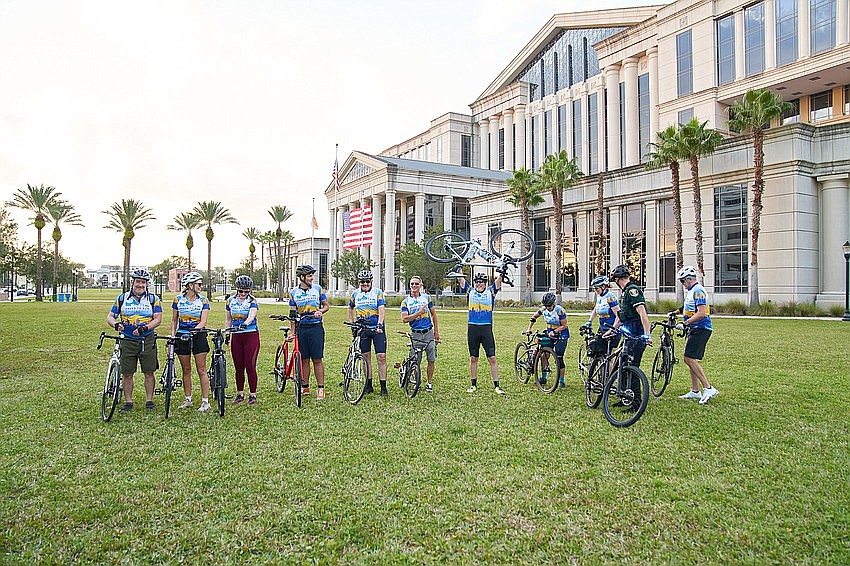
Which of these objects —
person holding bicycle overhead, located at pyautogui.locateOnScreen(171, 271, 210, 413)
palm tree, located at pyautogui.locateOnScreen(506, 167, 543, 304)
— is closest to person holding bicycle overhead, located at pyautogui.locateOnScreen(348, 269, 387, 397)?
person holding bicycle overhead, located at pyautogui.locateOnScreen(171, 271, 210, 413)

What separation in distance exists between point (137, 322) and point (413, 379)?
4.40 meters

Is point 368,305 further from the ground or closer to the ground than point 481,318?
further from the ground

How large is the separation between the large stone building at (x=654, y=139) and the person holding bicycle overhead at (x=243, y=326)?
106ft

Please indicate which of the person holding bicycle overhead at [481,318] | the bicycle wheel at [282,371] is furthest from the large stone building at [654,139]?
the bicycle wheel at [282,371]

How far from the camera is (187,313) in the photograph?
862 centimetres

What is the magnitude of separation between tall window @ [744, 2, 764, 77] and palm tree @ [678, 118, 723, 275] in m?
11.5

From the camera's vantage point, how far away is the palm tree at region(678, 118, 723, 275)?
3412cm

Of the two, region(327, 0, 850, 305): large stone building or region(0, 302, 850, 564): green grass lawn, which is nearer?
region(0, 302, 850, 564): green grass lawn

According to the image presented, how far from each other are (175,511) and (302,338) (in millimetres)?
4464

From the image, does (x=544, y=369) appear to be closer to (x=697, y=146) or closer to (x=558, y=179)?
(x=697, y=146)

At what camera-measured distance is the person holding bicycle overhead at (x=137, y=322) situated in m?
8.43

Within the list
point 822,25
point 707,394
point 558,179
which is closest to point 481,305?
point 707,394

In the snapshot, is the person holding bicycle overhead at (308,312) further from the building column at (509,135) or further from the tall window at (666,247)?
the building column at (509,135)

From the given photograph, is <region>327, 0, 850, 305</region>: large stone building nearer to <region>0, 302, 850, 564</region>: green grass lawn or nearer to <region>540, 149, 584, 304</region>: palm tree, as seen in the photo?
<region>540, 149, 584, 304</region>: palm tree
